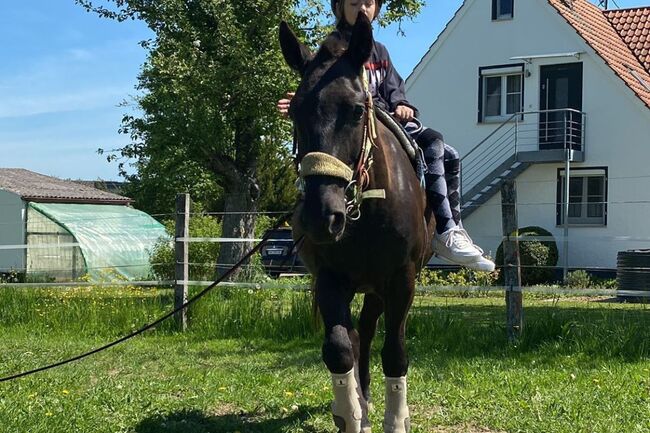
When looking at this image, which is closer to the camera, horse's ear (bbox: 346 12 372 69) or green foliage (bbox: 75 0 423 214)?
horse's ear (bbox: 346 12 372 69)

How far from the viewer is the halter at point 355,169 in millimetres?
3373

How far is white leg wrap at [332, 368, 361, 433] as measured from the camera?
4.01 meters

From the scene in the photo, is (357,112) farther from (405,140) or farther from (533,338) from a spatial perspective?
(533,338)

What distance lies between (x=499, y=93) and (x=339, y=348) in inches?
845

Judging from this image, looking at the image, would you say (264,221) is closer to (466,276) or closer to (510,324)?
(466,276)

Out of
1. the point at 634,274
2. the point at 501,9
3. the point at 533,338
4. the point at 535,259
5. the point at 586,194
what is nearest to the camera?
the point at 533,338

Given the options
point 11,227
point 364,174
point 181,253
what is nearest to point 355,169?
point 364,174

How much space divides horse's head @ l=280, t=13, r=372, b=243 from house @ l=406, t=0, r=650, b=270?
59.1 feet

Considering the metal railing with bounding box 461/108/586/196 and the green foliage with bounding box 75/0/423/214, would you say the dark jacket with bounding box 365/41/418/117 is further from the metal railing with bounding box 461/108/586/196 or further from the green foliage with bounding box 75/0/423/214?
the metal railing with bounding box 461/108/586/196

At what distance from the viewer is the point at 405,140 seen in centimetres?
458

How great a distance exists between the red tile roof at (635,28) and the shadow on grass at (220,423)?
21.9 metres

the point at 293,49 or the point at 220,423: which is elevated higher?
the point at 293,49

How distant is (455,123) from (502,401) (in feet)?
64.7

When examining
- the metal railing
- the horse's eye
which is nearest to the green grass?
the horse's eye
